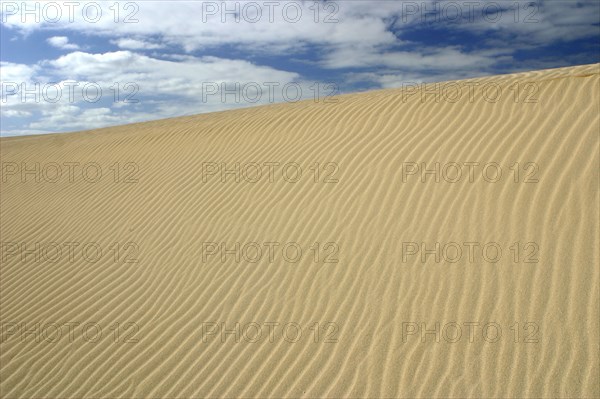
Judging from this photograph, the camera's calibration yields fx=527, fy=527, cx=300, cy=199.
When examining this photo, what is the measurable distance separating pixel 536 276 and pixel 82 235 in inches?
259

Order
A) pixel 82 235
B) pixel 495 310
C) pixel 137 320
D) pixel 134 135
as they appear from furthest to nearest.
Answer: pixel 134 135, pixel 82 235, pixel 137 320, pixel 495 310

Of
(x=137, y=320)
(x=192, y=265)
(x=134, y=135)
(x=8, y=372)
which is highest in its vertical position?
(x=134, y=135)

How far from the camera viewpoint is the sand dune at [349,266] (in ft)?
14.6

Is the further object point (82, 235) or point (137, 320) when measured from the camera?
point (82, 235)

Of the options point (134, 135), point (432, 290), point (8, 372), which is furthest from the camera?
point (134, 135)

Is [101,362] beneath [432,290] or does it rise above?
beneath

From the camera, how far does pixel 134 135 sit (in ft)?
40.9

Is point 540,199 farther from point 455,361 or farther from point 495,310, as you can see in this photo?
point 455,361

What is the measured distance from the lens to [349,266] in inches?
223

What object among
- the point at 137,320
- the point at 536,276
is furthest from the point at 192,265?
the point at 536,276

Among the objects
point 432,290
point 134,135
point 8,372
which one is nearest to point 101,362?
point 8,372

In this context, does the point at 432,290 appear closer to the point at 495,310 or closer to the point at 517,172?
the point at 495,310

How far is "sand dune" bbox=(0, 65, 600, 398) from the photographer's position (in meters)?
4.46

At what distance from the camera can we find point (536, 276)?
4.84 meters
